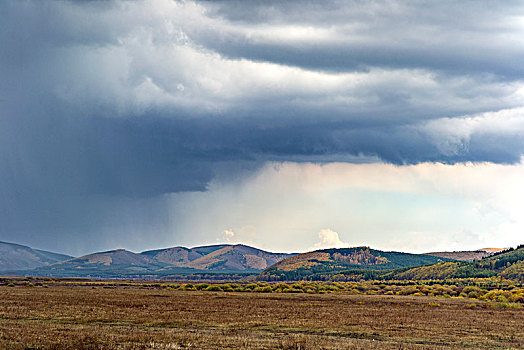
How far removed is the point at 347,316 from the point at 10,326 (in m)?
37.6

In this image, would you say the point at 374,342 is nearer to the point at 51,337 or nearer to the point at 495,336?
the point at 495,336

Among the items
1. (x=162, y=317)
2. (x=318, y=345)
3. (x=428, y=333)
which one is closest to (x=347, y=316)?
(x=428, y=333)

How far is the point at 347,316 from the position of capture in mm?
68625

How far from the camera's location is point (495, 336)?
51969 millimetres

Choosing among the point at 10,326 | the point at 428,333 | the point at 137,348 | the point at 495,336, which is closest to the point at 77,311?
the point at 10,326

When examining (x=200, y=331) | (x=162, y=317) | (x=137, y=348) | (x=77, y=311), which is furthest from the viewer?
(x=77, y=311)

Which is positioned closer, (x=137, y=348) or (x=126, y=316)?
(x=137, y=348)

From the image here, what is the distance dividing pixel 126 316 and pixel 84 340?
24354mm

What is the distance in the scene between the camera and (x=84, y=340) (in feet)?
125

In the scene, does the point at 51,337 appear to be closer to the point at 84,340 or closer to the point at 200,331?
the point at 84,340

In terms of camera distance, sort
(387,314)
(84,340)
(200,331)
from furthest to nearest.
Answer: (387,314) < (200,331) < (84,340)

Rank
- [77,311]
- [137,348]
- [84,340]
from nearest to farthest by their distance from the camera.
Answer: [137,348]
[84,340]
[77,311]

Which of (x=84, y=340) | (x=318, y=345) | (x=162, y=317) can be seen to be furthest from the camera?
(x=162, y=317)

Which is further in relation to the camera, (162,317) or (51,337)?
(162,317)
